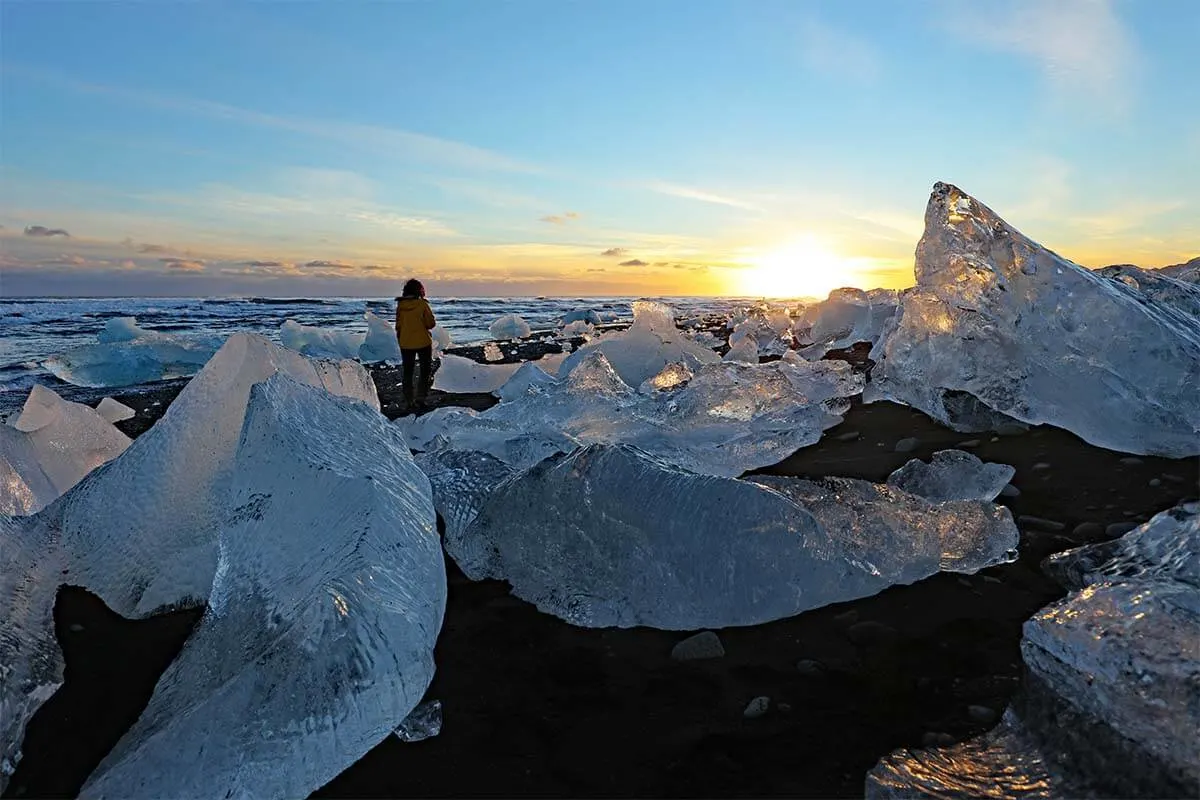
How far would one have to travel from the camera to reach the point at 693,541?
214cm

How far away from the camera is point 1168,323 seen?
3.48m

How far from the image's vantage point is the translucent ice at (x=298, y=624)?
4.58ft

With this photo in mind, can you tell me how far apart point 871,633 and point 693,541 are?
55cm

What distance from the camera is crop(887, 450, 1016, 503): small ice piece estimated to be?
2877mm

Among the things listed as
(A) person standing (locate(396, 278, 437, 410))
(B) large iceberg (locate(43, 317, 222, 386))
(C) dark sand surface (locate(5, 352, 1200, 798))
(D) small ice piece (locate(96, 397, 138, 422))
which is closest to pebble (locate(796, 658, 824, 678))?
(C) dark sand surface (locate(5, 352, 1200, 798))

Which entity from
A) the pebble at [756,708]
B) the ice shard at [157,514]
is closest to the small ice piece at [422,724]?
the pebble at [756,708]

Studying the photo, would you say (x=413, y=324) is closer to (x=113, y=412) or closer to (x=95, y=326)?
(x=113, y=412)

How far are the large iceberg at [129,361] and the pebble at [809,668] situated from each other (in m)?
11.3

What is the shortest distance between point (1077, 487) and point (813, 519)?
1603mm

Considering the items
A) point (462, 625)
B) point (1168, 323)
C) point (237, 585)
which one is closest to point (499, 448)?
point (462, 625)

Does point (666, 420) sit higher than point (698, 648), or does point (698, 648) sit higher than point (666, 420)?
point (666, 420)

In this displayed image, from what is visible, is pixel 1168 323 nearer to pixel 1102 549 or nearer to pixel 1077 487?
pixel 1077 487

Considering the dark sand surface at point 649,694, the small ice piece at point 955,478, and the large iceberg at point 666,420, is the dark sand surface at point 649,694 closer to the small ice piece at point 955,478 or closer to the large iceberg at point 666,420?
the small ice piece at point 955,478

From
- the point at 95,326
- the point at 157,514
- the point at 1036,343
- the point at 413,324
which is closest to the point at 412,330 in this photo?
the point at 413,324
